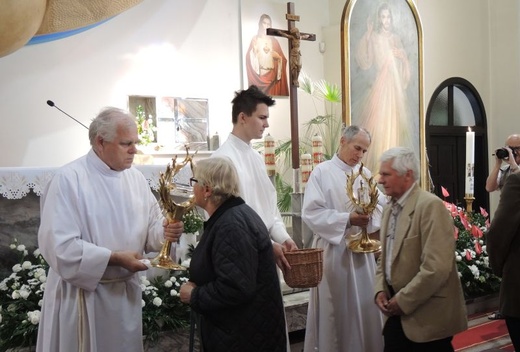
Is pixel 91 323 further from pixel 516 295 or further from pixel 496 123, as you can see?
pixel 496 123

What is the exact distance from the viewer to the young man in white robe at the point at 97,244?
315 cm

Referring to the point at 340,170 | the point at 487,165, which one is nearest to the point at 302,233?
the point at 340,170

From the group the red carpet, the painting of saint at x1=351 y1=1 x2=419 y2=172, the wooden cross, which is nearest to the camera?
the red carpet

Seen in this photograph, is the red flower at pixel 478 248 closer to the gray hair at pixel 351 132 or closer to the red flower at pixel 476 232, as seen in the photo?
the red flower at pixel 476 232

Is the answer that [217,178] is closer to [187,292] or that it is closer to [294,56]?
[187,292]

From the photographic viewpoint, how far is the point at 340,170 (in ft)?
15.8

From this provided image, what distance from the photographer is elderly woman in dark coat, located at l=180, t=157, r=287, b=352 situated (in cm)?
276

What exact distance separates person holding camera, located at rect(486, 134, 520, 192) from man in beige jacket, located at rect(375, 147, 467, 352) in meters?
3.16

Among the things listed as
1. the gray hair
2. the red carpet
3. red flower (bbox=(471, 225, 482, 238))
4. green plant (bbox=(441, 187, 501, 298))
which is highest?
the gray hair

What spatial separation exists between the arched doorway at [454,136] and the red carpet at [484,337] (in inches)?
188

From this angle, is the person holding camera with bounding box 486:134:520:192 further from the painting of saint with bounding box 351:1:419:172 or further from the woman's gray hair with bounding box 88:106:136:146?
the woman's gray hair with bounding box 88:106:136:146

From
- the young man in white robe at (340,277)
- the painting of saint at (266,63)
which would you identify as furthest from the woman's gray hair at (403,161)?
the painting of saint at (266,63)

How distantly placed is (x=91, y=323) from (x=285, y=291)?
3.27 meters

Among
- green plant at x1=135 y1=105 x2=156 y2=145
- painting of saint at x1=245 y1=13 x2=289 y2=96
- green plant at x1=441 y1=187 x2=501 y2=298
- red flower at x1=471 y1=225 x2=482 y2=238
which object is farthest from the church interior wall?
red flower at x1=471 y1=225 x2=482 y2=238
